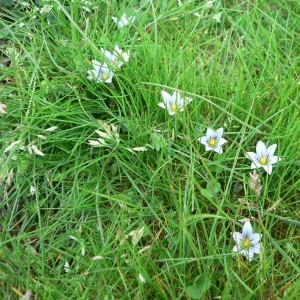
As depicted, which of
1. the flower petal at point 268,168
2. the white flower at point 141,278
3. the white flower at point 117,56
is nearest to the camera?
the white flower at point 141,278

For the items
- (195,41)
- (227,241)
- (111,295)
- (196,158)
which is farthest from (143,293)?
(195,41)

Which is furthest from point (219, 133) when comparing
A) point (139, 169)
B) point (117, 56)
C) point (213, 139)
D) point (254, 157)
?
point (117, 56)

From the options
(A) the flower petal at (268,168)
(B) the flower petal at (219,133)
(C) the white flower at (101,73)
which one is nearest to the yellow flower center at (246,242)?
(A) the flower petal at (268,168)

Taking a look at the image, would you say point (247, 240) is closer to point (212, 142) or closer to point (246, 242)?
point (246, 242)

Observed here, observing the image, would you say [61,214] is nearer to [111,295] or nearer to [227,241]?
[111,295]

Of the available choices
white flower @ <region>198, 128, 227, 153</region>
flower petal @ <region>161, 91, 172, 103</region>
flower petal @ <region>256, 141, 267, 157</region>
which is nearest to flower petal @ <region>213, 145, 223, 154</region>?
white flower @ <region>198, 128, 227, 153</region>

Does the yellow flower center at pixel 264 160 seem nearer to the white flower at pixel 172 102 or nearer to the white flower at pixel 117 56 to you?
the white flower at pixel 172 102
